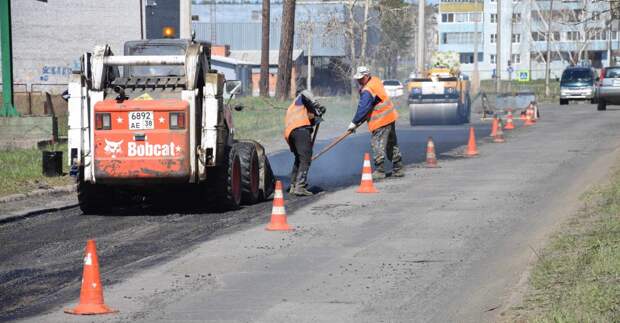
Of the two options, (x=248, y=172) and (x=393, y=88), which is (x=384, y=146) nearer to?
(x=248, y=172)

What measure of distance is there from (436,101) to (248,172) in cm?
2491

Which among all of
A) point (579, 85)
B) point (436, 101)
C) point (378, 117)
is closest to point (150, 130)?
point (378, 117)

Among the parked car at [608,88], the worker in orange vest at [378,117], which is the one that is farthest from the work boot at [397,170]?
the parked car at [608,88]

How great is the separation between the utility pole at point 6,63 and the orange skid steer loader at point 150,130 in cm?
1331

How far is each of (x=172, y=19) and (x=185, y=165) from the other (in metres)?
62.7

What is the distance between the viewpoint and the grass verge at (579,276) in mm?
8484

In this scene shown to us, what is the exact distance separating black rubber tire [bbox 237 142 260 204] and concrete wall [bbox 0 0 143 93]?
157 feet

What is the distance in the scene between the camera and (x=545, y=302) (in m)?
9.06

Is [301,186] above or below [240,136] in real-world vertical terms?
above

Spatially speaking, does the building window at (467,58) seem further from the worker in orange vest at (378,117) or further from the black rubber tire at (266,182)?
the black rubber tire at (266,182)

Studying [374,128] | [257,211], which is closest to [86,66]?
[257,211]

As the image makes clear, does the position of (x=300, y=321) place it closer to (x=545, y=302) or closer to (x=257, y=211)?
(x=545, y=302)

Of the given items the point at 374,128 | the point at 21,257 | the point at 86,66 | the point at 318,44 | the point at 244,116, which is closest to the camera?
the point at 21,257

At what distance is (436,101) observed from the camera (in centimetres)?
4119
